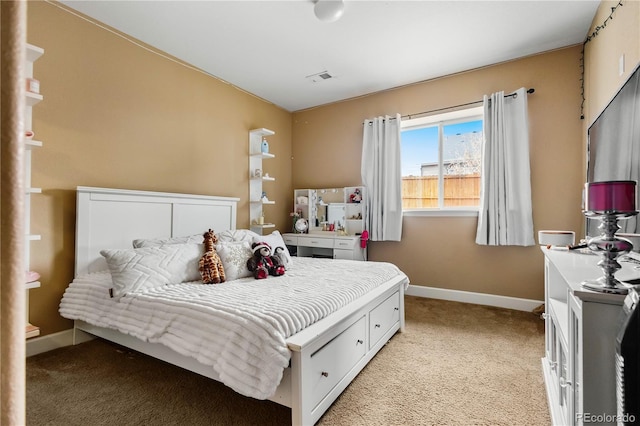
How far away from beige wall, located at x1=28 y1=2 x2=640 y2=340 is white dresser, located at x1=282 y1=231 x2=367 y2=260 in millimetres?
413

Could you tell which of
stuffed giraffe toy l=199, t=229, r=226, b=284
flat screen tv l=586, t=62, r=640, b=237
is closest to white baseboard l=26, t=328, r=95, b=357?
stuffed giraffe toy l=199, t=229, r=226, b=284

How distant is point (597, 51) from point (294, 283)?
3045mm

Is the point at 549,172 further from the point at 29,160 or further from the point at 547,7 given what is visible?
the point at 29,160

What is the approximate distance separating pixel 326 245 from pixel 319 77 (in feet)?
6.78

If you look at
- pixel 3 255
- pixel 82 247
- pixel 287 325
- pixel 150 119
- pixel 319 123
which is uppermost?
pixel 319 123

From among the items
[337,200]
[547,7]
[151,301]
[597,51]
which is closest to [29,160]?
[151,301]

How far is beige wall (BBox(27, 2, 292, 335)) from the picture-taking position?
226 cm

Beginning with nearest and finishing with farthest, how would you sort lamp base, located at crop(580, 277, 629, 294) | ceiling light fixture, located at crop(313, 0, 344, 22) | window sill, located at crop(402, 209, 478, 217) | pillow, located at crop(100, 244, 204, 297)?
lamp base, located at crop(580, 277, 629, 294) < pillow, located at crop(100, 244, 204, 297) < ceiling light fixture, located at crop(313, 0, 344, 22) < window sill, located at crop(402, 209, 478, 217)

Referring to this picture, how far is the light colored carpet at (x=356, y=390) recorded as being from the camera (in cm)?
155

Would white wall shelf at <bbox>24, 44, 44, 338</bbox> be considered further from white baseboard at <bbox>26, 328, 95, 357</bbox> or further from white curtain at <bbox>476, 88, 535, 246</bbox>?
white curtain at <bbox>476, 88, 535, 246</bbox>

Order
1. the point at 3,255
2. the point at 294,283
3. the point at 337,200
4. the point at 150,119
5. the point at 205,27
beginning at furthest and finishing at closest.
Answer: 1. the point at 337,200
2. the point at 150,119
3. the point at 205,27
4. the point at 294,283
5. the point at 3,255

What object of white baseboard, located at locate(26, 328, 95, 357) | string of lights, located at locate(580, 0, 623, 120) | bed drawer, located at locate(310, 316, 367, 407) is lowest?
white baseboard, located at locate(26, 328, 95, 357)

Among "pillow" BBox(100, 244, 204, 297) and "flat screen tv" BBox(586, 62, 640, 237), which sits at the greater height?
"flat screen tv" BBox(586, 62, 640, 237)

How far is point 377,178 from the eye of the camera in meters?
3.94
